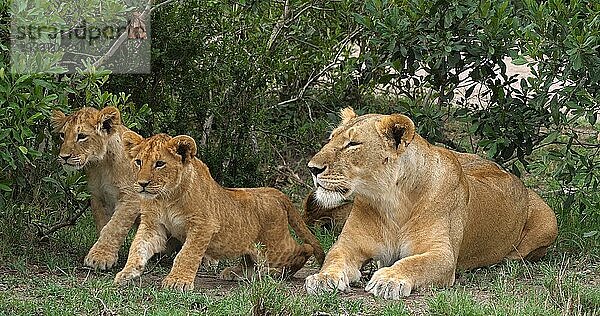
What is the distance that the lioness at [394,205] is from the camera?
19.2 feet

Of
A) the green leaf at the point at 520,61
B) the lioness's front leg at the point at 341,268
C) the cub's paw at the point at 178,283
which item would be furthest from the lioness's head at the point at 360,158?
the green leaf at the point at 520,61

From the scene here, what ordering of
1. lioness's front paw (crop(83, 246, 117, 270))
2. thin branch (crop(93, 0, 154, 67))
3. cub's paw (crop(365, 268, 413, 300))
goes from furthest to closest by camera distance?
thin branch (crop(93, 0, 154, 67))
lioness's front paw (crop(83, 246, 117, 270))
cub's paw (crop(365, 268, 413, 300))

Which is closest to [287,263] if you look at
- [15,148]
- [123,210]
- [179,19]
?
[123,210]

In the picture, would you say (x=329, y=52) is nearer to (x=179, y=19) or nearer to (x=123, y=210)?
(x=179, y=19)

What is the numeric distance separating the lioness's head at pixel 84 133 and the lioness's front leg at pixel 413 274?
75.5 inches

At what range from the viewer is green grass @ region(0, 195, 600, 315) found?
200 inches

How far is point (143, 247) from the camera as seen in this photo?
5.95m

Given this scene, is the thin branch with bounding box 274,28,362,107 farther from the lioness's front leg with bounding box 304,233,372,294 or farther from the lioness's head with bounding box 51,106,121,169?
the lioness's front leg with bounding box 304,233,372,294

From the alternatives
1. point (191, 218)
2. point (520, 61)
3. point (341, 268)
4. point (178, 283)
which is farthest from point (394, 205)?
point (520, 61)

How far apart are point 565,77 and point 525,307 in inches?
89.6

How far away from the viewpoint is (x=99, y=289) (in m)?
5.59

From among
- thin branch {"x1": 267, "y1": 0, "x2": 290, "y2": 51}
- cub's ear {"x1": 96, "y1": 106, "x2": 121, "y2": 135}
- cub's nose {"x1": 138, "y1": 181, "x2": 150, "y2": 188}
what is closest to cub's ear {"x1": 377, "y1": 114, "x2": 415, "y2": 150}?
cub's nose {"x1": 138, "y1": 181, "x2": 150, "y2": 188}

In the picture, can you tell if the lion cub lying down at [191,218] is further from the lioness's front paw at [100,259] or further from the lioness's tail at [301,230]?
the lioness's front paw at [100,259]

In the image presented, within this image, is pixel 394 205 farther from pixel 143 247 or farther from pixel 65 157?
pixel 65 157
